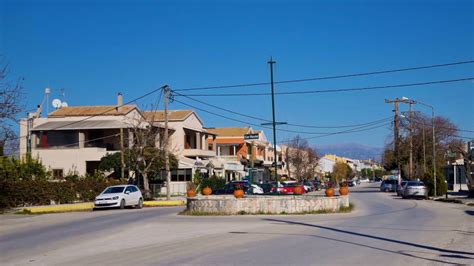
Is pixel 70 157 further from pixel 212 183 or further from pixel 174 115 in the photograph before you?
pixel 174 115

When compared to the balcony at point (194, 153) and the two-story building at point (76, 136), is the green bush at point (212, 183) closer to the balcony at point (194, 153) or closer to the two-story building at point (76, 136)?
the balcony at point (194, 153)

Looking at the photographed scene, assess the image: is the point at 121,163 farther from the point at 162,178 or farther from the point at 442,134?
the point at 442,134

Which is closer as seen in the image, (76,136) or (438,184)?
(438,184)

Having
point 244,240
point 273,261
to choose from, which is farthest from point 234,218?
point 273,261

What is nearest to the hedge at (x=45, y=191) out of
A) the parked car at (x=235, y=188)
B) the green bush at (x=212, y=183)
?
the parked car at (x=235, y=188)

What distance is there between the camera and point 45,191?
39.7 m

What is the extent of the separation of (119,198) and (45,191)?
679cm

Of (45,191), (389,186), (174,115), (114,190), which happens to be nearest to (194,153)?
(174,115)

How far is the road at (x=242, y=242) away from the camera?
519 inches

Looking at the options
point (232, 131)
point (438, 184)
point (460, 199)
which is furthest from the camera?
point (232, 131)

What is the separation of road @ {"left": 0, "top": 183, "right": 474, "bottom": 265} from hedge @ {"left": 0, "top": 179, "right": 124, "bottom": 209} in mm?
10674

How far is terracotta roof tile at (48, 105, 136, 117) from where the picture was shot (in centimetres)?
6238

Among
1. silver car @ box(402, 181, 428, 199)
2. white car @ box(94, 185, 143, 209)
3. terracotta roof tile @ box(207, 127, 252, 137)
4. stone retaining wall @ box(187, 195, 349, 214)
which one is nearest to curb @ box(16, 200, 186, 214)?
white car @ box(94, 185, 143, 209)

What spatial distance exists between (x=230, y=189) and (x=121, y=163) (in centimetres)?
1319
